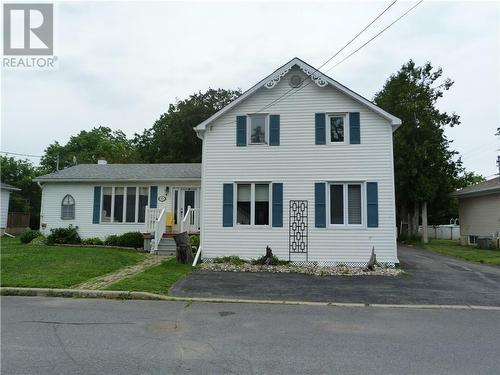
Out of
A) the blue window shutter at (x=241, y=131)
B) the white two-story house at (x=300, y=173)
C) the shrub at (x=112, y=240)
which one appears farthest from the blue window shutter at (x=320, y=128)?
the shrub at (x=112, y=240)

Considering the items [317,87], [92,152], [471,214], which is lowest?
[471,214]

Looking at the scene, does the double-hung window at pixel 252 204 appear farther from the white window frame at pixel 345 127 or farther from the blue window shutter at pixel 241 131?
the white window frame at pixel 345 127

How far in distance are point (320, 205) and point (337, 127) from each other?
2894mm

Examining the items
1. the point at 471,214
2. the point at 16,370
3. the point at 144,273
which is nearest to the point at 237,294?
the point at 144,273

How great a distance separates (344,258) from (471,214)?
1722 cm

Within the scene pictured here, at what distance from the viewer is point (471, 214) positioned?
2644 centimetres

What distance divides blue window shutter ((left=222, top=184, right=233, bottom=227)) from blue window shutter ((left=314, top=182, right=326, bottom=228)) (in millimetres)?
2964

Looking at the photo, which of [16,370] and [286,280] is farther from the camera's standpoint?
[286,280]

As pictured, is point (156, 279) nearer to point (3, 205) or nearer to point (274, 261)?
point (274, 261)

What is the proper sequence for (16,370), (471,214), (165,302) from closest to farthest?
1. (16,370)
2. (165,302)
3. (471,214)

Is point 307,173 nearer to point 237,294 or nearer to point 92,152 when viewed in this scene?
point 237,294

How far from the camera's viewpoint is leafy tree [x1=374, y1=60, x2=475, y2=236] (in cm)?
2816

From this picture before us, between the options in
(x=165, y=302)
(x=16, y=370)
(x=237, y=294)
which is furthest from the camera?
(x=237, y=294)

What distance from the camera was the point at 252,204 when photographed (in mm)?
14219
